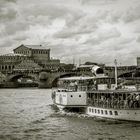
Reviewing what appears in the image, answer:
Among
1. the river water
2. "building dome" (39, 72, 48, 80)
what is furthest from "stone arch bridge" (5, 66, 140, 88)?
the river water

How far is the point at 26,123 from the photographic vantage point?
1672 inches

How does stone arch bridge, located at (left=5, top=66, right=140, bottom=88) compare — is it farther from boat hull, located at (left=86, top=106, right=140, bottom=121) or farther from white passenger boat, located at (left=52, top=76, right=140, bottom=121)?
boat hull, located at (left=86, top=106, right=140, bottom=121)

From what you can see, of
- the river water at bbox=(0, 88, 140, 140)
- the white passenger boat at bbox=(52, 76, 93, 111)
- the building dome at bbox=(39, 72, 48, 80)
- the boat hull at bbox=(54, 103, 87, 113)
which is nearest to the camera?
the river water at bbox=(0, 88, 140, 140)

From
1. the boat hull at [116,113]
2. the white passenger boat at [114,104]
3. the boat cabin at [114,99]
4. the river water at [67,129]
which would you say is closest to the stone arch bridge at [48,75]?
the river water at [67,129]

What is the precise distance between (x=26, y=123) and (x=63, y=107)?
6709 mm

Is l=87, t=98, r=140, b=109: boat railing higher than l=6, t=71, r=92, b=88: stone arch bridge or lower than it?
lower

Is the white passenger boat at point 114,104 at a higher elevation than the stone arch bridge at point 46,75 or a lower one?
lower

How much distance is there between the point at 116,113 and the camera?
38.9 metres

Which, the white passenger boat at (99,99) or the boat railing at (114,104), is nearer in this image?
the boat railing at (114,104)

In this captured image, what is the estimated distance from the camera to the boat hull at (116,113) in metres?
37.0

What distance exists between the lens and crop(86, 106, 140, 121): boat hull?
3700cm

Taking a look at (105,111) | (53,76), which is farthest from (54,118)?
(53,76)

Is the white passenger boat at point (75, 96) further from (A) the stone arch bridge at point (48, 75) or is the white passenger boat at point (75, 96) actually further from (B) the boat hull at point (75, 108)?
(A) the stone arch bridge at point (48, 75)

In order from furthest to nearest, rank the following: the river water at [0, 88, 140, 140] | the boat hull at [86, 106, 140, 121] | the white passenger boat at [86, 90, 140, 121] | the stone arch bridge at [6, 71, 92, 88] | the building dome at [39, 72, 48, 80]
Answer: the building dome at [39, 72, 48, 80], the stone arch bridge at [6, 71, 92, 88], the white passenger boat at [86, 90, 140, 121], the boat hull at [86, 106, 140, 121], the river water at [0, 88, 140, 140]
